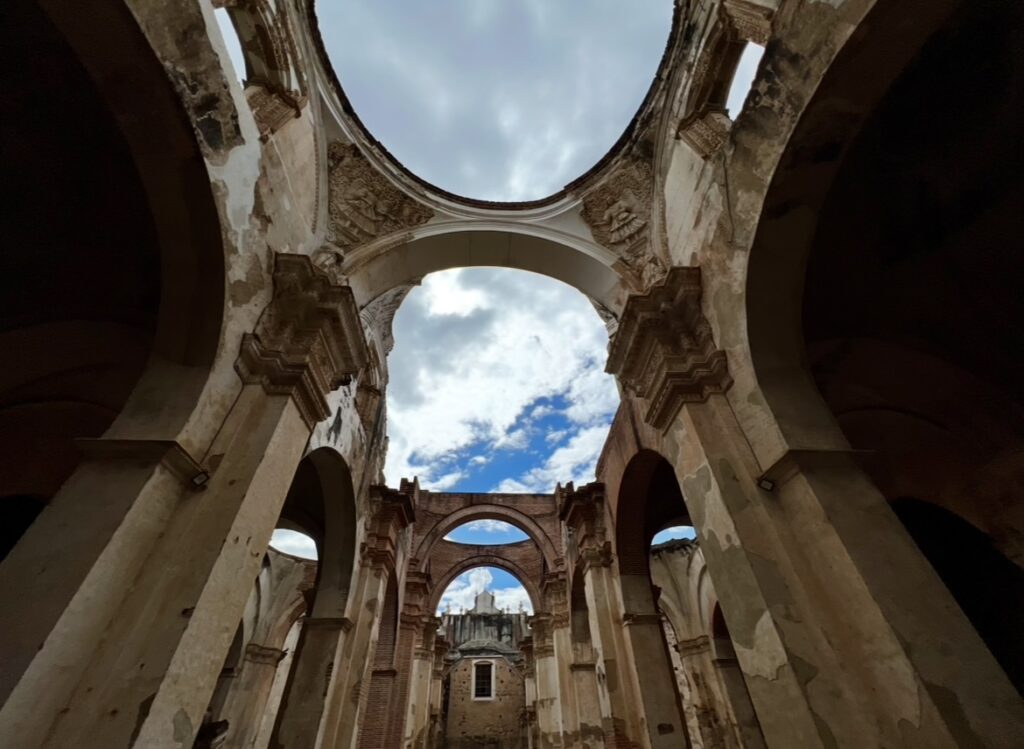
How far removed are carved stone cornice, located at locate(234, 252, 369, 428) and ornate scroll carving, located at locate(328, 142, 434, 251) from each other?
5.74 ft

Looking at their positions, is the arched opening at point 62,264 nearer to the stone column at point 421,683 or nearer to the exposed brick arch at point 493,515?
the exposed brick arch at point 493,515

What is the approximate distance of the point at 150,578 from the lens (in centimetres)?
261

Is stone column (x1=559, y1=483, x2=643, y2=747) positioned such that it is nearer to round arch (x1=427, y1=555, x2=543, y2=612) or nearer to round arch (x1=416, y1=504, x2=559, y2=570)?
round arch (x1=416, y1=504, x2=559, y2=570)

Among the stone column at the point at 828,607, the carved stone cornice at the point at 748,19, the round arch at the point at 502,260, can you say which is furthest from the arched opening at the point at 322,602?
the carved stone cornice at the point at 748,19

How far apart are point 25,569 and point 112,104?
→ 2.64m

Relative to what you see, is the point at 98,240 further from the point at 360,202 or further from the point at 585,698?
the point at 585,698

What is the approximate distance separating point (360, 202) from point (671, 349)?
4.24 meters

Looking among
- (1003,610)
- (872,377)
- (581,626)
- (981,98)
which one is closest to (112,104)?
(981,98)

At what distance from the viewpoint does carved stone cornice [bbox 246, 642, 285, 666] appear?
13.1 meters

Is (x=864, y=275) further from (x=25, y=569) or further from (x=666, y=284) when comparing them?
(x=25, y=569)

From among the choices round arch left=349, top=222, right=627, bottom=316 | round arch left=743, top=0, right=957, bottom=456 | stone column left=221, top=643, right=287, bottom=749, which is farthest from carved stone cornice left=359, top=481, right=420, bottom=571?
stone column left=221, top=643, right=287, bottom=749

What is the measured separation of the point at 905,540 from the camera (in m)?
2.68

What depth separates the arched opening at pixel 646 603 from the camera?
5.42 metres

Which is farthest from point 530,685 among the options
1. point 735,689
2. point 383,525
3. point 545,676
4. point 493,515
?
point 383,525
